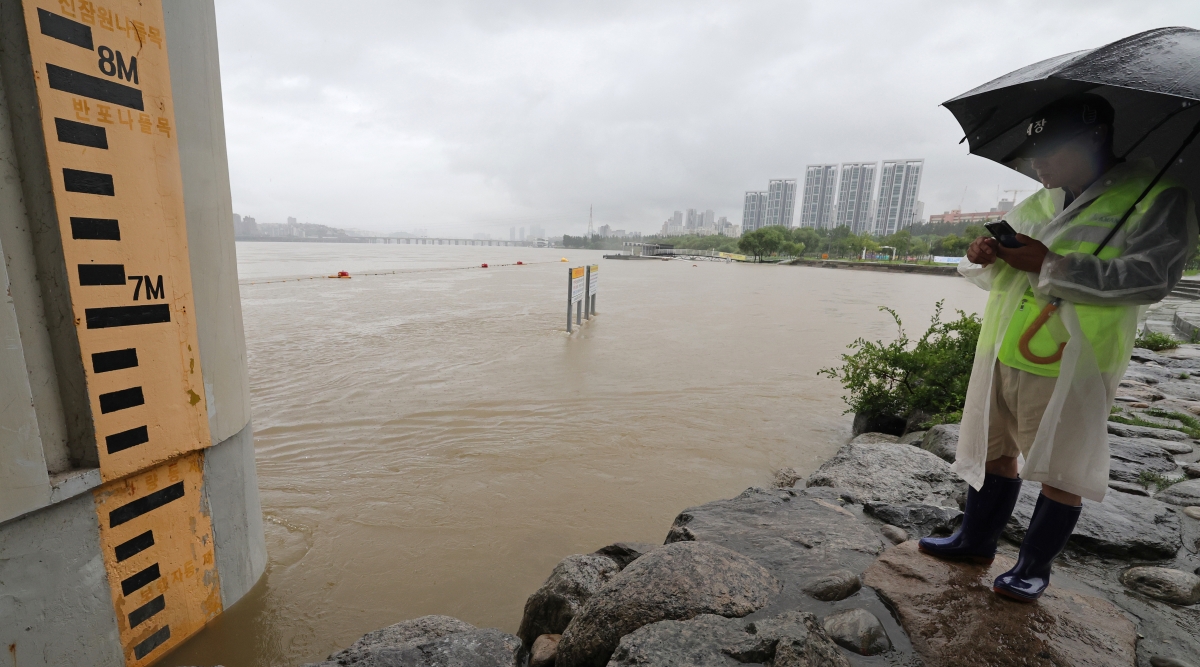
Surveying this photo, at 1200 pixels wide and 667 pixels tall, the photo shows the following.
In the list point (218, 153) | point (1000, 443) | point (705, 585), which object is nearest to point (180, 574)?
point (218, 153)

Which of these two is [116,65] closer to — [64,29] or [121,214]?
[64,29]

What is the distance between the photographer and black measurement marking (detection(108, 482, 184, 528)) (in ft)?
6.93

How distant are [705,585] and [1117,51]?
7.65ft

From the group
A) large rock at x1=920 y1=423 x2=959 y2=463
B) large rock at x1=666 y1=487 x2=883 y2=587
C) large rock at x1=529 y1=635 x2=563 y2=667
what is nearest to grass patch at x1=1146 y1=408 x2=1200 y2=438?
large rock at x1=920 y1=423 x2=959 y2=463

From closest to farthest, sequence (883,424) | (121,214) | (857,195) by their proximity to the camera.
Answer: (121,214) → (883,424) → (857,195)

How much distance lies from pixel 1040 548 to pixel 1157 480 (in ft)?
7.49

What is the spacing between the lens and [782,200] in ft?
455

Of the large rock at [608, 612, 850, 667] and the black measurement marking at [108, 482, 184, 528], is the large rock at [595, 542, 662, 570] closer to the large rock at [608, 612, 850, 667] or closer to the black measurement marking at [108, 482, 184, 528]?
the large rock at [608, 612, 850, 667]

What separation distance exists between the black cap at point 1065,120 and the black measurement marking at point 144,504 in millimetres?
3820

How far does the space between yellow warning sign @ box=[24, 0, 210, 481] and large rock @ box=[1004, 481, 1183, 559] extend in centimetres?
407

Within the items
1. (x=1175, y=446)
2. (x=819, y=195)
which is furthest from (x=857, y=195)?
(x=1175, y=446)

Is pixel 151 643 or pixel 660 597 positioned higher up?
pixel 660 597

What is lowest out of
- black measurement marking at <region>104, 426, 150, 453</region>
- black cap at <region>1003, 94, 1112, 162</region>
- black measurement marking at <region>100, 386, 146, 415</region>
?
black measurement marking at <region>104, 426, 150, 453</region>

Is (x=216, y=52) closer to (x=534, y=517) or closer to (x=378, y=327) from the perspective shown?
(x=534, y=517)
